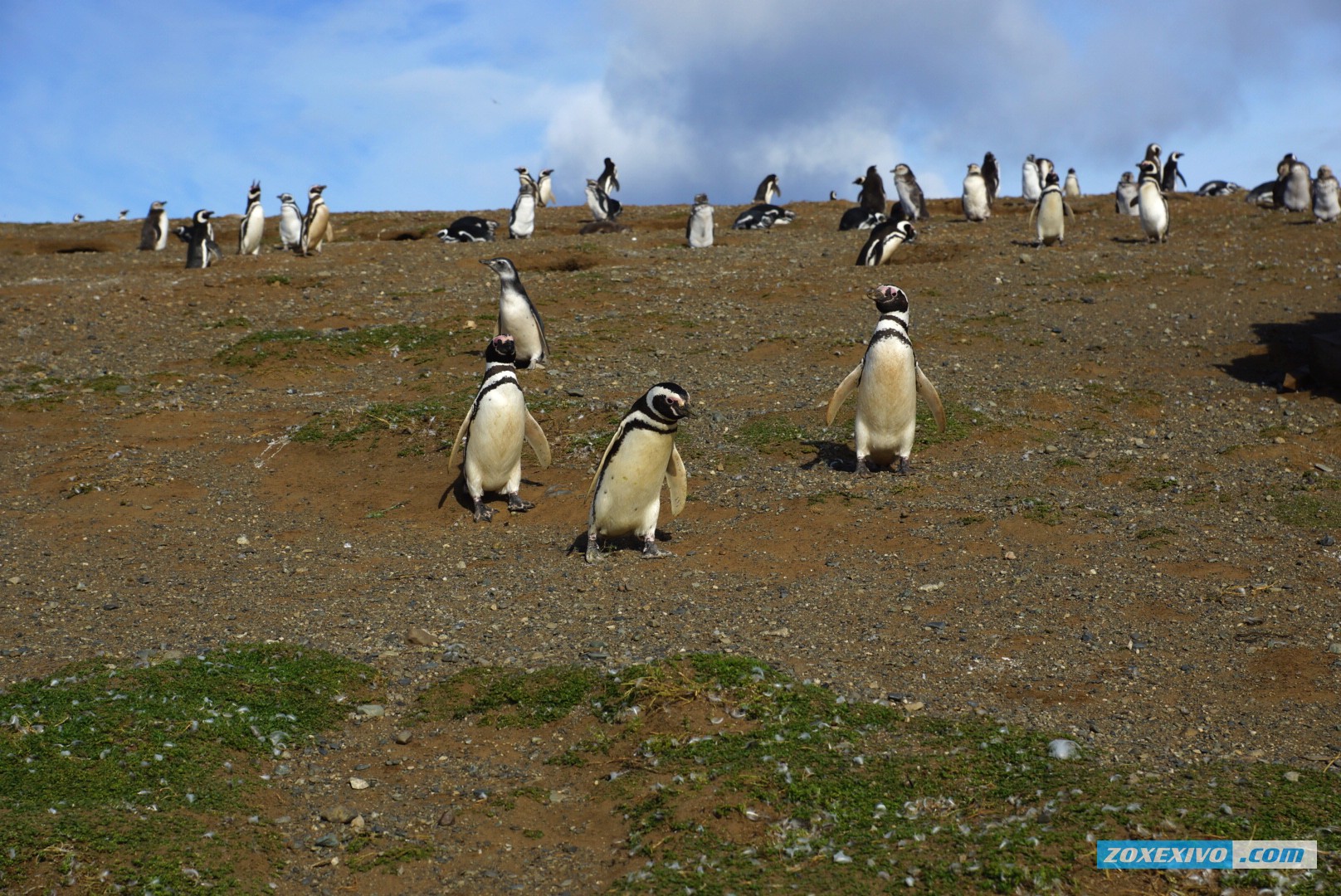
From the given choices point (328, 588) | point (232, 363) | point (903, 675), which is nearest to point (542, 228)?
point (232, 363)

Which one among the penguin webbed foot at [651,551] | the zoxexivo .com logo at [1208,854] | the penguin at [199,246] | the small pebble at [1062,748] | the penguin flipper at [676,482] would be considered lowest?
the zoxexivo .com logo at [1208,854]

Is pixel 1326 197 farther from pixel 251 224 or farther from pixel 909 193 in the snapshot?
pixel 251 224

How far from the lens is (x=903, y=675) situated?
19.4ft

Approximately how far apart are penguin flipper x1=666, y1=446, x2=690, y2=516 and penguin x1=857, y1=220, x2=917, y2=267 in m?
11.0

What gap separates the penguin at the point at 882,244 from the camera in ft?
60.8

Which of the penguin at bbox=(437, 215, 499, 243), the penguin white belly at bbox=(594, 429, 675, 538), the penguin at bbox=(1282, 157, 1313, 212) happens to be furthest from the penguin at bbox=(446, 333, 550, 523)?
the penguin at bbox=(1282, 157, 1313, 212)

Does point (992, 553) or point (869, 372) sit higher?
point (869, 372)

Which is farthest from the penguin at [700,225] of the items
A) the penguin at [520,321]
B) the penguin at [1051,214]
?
the penguin at [520,321]

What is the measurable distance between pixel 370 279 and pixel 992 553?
12.9m

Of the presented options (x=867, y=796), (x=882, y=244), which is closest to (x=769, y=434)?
(x=867, y=796)

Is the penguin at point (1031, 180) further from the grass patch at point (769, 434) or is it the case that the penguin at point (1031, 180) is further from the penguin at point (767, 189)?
the grass patch at point (769, 434)

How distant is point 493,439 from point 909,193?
66.0 ft

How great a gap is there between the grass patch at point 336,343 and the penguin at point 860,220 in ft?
41.4

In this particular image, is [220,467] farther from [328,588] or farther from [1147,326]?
[1147,326]
